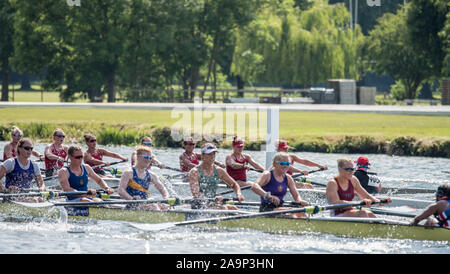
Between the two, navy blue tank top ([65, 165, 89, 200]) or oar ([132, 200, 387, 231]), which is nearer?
oar ([132, 200, 387, 231])

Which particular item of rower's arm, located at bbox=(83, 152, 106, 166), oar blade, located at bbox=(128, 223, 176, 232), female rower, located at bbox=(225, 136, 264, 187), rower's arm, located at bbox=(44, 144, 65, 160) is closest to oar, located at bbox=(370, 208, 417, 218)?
oar blade, located at bbox=(128, 223, 176, 232)

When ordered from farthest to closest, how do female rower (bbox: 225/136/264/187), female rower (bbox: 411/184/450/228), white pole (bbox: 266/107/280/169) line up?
white pole (bbox: 266/107/280/169)
female rower (bbox: 225/136/264/187)
female rower (bbox: 411/184/450/228)

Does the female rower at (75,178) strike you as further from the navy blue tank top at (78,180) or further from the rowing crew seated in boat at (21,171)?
the rowing crew seated in boat at (21,171)

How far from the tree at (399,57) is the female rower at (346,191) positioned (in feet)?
151

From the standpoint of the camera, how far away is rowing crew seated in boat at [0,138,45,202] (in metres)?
17.3

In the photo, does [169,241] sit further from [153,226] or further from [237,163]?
[237,163]

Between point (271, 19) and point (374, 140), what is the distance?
3286 centimetres

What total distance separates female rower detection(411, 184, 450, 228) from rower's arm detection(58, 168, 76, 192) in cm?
712

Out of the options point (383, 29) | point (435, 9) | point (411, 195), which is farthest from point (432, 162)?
point (383, 29)

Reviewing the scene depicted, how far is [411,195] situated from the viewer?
69.4 ft

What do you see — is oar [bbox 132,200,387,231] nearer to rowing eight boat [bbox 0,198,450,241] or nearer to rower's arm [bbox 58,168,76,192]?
rowing eight boat [bbox 0,198,450,241]

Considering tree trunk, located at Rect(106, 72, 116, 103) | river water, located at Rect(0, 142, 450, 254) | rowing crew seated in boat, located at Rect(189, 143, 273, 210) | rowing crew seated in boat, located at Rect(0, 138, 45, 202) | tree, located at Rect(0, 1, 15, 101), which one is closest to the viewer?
river water, located at Rect(0, 142, 450, 254)

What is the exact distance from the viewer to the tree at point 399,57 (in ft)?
205

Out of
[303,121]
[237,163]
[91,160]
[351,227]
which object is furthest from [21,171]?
[303,121]
